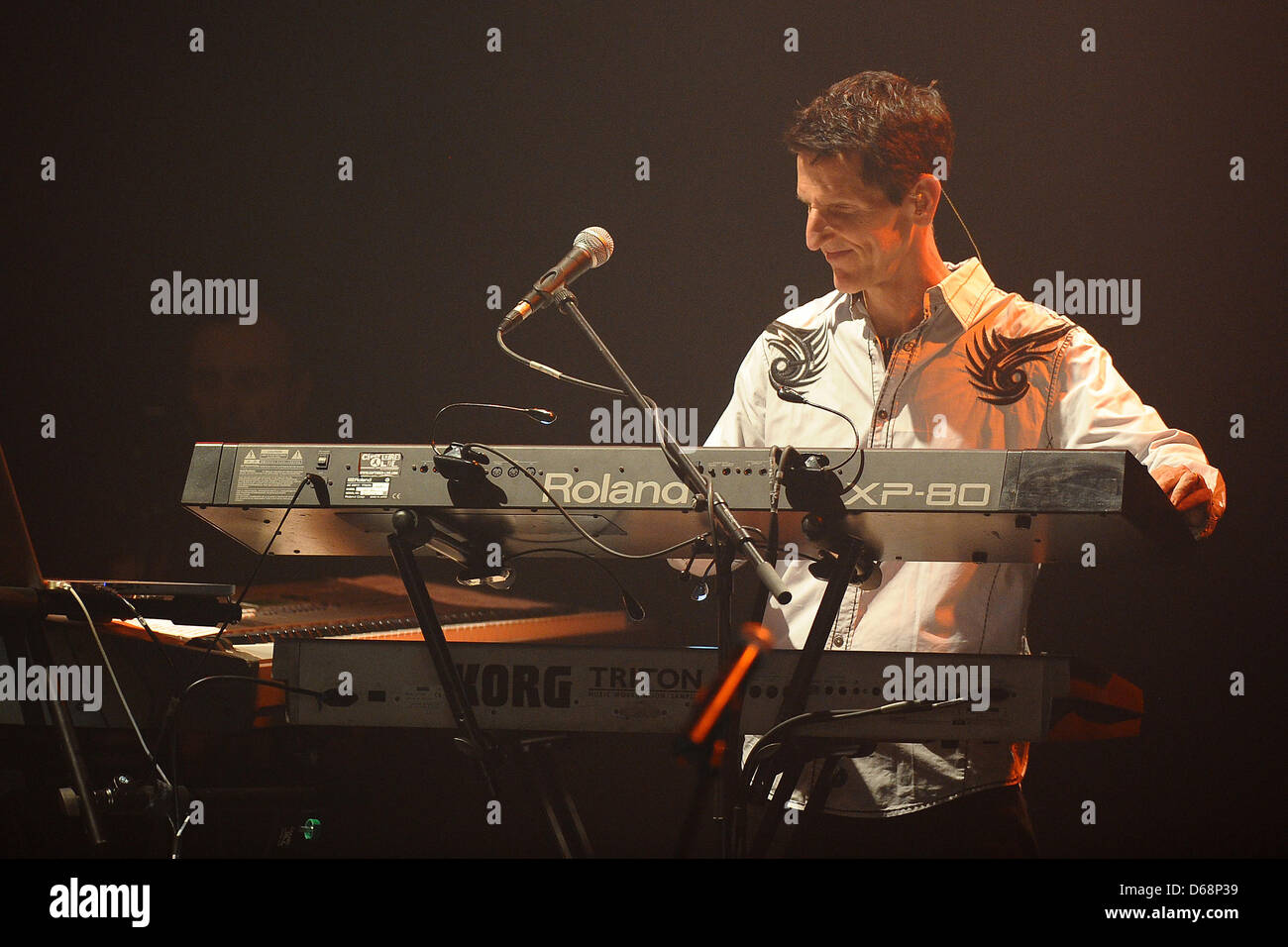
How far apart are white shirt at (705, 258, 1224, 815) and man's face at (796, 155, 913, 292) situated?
0.09 metres

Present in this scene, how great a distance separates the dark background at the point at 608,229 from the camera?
281 cm

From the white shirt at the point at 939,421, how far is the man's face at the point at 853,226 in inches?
3.7

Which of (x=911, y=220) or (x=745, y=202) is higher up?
(x=745, y=202)

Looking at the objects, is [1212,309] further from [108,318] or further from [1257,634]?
[108,318]

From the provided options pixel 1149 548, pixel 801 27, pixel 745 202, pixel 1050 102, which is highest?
pixel 801 27

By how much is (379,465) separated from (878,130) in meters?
1.22

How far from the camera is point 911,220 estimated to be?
2.25 metres

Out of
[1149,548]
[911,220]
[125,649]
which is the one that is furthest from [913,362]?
[125,649]

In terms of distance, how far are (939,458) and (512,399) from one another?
78.7 inches

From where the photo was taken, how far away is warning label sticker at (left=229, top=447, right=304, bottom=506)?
1.61 m
